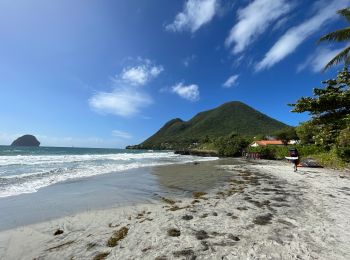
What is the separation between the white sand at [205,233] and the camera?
4691 mm

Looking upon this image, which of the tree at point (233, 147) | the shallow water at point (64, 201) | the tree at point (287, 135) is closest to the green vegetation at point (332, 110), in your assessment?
the shallow water at point (64, 201)

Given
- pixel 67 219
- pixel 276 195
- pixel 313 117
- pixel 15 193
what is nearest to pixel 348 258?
pixel 276 195

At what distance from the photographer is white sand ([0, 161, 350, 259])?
15.4 ft

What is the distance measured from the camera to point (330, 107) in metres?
15.7

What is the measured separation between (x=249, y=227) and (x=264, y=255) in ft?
5.20

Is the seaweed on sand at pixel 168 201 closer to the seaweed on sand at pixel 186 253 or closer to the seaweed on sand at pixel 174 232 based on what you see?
the seaweed on sand at pixel 174 232

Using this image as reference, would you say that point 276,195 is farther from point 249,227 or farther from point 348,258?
point 348,258

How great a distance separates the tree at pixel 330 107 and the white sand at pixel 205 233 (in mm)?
8603

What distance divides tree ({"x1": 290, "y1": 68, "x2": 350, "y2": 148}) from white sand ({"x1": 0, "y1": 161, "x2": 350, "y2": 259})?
339 inches

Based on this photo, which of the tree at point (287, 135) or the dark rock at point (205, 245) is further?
the tree at point (287, 135)

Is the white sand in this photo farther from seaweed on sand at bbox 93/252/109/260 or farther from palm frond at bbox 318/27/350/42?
palm frond at bbox 318/27/350/42

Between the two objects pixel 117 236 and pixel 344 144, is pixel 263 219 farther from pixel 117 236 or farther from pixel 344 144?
pixel 344 144

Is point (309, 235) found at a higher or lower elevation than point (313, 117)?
lower

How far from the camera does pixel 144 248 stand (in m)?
5.01
